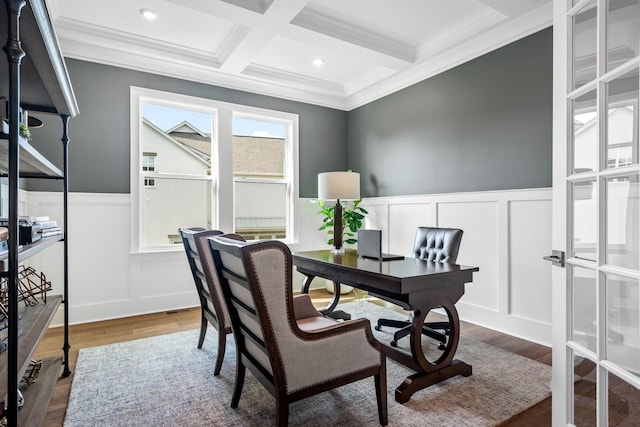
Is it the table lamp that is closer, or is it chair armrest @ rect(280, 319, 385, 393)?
chair armrest @ rect(280, 319, 385, 393)

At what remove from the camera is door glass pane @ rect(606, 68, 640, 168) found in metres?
1.04

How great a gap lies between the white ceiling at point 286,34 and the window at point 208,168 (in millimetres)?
402

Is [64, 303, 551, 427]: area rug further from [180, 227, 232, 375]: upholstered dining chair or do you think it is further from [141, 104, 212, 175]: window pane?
[141, 104, 212, 175]: window pane

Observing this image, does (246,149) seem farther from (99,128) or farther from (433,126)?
(433,126)

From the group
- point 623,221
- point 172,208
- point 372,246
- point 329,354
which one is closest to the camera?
point 623,221

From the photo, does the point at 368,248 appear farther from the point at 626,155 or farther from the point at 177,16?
the point at 177,16

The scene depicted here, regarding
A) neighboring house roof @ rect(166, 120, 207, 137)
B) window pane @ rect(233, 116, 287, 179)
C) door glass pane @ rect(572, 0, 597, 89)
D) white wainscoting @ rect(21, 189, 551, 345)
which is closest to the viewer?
door glass pane @ rect(572, 0, 597, 89)

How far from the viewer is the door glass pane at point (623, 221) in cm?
103

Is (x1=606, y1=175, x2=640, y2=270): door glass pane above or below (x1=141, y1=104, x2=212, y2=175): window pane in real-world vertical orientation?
below

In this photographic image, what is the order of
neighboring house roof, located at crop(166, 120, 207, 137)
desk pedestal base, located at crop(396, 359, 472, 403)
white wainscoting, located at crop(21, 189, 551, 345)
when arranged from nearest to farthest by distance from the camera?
desk pedestal base, located at crop(396, 359, 472, 403) < white wainscoting, located at crop(21, 189, 551, 345) < neighboring house roof, located at crop(166, 120, 207, 137)

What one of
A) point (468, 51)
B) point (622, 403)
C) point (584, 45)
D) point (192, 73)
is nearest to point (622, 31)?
point (584, 45)

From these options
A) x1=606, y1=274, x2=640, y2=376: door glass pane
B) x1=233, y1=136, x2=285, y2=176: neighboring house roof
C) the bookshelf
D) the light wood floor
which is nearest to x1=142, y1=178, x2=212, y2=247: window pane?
x1=233, y1=136, x2=285, y2=176: neighboring house roof

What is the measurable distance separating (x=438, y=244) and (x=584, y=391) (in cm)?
151

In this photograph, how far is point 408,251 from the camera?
4.05m
